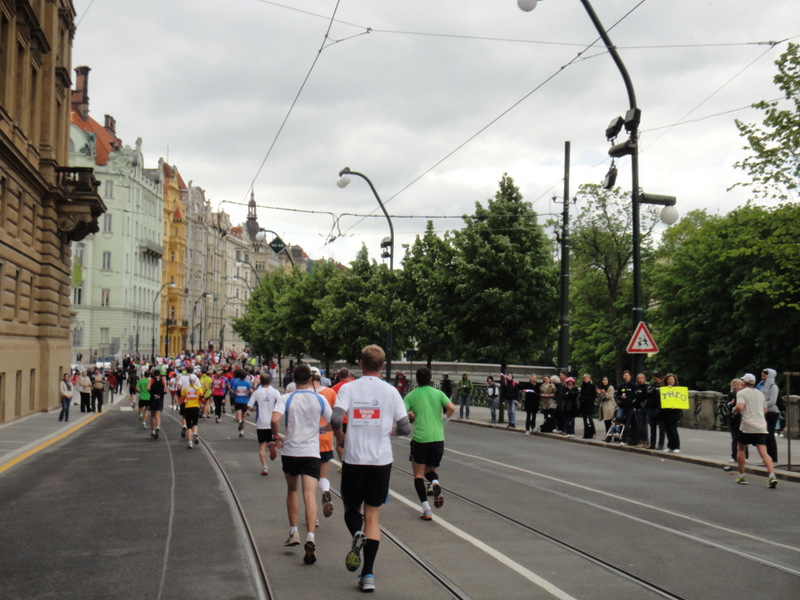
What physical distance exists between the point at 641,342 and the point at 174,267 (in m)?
96.9

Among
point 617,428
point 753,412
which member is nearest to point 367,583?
point 753,412

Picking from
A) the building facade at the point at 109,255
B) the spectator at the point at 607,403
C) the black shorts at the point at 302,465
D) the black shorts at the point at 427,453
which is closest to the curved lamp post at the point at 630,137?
the spectator at the point at 607,403

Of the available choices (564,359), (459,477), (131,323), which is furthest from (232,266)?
(459,477)

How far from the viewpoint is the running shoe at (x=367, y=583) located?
22.7 ft

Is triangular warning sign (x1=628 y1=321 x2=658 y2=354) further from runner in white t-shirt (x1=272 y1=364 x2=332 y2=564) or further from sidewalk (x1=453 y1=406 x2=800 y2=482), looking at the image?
runner in white t-shirt (x1=272 y1=364 x2=332 y2=564)

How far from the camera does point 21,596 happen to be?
6.89 m

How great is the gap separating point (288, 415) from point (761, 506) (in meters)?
6.75

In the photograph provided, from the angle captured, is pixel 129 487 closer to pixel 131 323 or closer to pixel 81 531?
pixel 81 531

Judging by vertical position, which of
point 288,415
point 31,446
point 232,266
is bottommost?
point 31,446

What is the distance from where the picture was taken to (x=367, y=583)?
6.91 meters

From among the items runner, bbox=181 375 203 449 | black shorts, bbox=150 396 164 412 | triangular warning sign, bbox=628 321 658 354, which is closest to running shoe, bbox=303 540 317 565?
runner, bbox=181 375 203 449

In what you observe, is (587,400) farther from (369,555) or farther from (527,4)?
(369,555)

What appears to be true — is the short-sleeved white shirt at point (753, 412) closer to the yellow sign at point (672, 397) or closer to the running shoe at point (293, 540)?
the yellow sign at point (672, 397)

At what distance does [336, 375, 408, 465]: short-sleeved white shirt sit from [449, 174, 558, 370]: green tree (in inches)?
1003
